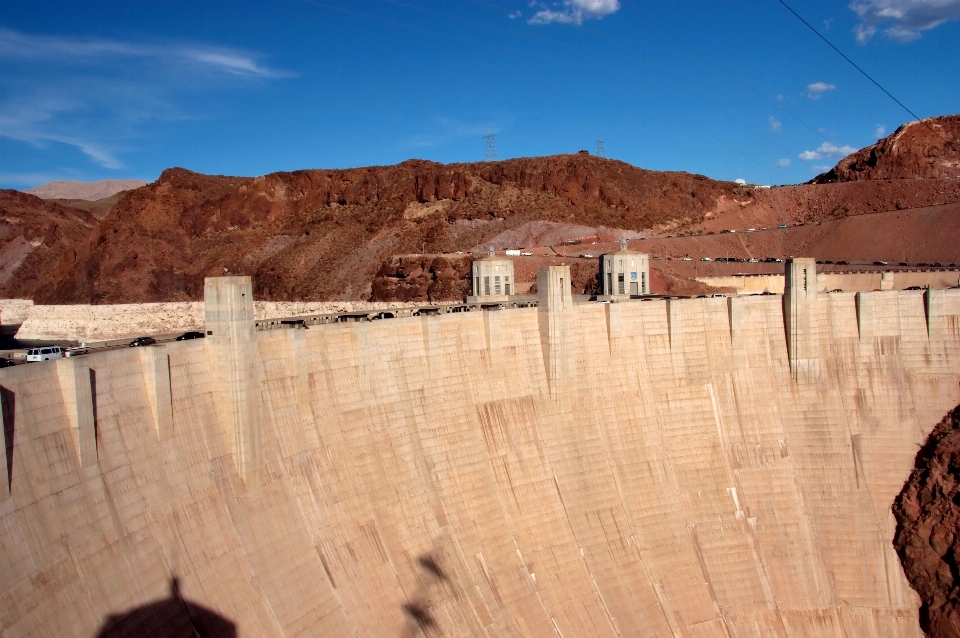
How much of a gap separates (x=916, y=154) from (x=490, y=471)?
6809cm

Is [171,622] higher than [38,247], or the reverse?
[38,247]

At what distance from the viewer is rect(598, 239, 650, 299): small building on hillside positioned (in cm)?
3419

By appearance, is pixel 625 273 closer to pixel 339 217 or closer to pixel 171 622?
pixel 171 622

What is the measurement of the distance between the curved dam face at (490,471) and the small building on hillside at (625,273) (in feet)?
23.5

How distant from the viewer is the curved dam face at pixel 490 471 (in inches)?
514

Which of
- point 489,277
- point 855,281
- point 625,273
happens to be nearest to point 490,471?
point 489,277

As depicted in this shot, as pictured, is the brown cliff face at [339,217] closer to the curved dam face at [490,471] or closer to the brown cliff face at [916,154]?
the brown cliff face at [916,154]

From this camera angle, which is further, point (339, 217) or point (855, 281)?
point (339, 217)

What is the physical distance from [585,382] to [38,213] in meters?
98.3

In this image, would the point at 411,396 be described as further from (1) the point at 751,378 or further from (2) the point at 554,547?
(1) the point at 751,378

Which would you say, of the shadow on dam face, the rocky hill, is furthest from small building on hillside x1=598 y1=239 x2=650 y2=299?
the shadow on dam face

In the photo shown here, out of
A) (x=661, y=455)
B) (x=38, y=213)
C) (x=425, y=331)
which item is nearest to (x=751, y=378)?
(x=661, y=455)

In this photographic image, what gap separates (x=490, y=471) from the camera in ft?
73.0

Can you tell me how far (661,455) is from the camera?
2559cm
